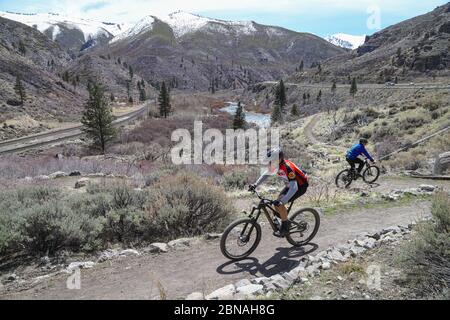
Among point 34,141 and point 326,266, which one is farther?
point 34,141

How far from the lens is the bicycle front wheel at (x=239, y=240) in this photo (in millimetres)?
6578

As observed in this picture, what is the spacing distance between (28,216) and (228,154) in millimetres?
23707

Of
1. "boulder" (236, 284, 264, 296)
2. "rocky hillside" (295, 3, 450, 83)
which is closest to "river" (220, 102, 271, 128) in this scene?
"rocky hillside" (295, 3, 450, 83)

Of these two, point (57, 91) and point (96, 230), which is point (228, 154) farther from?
point (57, 91)

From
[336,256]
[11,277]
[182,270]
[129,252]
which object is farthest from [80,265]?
[336,256]

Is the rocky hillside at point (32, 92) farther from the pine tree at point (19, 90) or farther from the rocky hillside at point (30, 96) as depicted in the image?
the pine tree at point (19, 90)

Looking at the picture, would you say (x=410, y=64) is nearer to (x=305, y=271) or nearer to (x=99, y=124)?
(x=99, y=124)

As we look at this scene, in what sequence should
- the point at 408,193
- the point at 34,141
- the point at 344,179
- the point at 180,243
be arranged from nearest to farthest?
the point at 180,243 < the point at 408,193 < the point at 344,179 < the point at 34,141

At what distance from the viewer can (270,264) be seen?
21.9ft

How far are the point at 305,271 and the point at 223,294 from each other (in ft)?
4.65

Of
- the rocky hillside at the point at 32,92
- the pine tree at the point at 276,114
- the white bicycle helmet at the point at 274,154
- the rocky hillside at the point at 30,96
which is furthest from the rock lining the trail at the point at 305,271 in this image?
the pine tree at the point at 276,114

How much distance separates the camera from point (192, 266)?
6.58 m

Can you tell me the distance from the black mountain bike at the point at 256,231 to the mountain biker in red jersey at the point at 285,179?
0.42 ft
